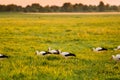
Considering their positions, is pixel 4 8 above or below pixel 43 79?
below

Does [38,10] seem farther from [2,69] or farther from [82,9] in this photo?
[2,69]

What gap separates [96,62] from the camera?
13672mm

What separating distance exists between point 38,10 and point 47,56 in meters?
142

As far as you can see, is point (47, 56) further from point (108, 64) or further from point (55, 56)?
point (108, 64)

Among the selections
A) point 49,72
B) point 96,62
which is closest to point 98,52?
point 96,62

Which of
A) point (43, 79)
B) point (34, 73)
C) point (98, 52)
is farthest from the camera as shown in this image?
point (98, 52)

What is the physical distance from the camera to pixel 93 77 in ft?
35.8

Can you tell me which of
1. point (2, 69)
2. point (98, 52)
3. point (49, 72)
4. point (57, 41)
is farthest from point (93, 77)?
point (57, 41)

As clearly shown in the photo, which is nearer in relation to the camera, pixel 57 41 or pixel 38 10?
pixel 57 41

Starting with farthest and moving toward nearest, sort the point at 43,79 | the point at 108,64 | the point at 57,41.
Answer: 1. the point at 57,41
2. the point at 108,64
3. the point at 43,79

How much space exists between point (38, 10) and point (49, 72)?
14461 cm

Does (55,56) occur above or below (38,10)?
above

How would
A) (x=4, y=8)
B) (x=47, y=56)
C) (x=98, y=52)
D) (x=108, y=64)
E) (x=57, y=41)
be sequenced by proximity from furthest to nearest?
1. (x=4, y=8)
2. (x=57, y=41)
3. (x=98, y=52)
4. (x=47, y=56)
5. (x=108, y=64)

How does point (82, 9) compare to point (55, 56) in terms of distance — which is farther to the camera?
point (82, 9)
